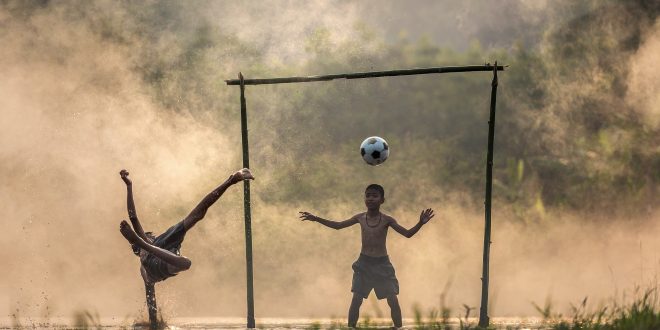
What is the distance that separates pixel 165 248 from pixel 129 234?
1.05 m

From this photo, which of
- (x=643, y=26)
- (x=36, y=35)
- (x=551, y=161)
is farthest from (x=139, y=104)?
(x=643, y=26)

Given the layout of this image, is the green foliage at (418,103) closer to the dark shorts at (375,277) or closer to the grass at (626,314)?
the dark shorts at (375,277)

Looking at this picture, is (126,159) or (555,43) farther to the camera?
(555,43)

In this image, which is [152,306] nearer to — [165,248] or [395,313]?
[165,248]

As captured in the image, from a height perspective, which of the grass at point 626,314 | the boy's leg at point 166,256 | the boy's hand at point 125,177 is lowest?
the grass at point 626,314

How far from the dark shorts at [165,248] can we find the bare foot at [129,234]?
535 millimetres

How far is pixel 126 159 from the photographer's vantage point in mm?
22438

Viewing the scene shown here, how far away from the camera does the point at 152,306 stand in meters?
10.9

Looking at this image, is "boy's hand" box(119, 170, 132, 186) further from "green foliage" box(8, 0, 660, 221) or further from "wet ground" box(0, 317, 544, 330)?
"green foliage" box(8, 0, 660, 221)

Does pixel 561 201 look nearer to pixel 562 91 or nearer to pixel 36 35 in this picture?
pixel 562 91

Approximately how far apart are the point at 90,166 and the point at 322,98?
10.7 metres

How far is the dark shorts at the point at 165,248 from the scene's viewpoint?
10.3 meters

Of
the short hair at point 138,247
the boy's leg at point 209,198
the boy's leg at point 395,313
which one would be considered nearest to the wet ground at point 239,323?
the boy's leg at point 395,313

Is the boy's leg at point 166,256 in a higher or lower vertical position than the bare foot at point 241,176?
lower
